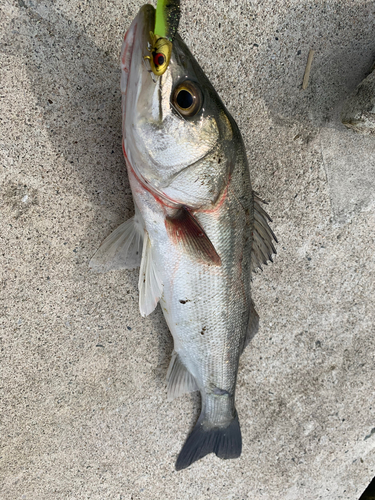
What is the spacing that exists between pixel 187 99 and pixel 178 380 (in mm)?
1409

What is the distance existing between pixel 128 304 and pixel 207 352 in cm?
51

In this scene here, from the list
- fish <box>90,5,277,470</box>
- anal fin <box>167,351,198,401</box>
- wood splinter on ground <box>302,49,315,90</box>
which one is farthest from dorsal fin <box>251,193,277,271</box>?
wood splinter on ground <box>302,49,315,90</box>

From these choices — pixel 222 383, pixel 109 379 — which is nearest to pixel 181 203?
pixel 222 383

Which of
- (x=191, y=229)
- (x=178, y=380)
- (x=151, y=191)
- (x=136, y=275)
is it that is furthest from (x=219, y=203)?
(x=178, y=380)

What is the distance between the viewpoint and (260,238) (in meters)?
1.62

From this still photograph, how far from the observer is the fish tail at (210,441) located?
6.06 ft

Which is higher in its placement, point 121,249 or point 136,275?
point 121,249

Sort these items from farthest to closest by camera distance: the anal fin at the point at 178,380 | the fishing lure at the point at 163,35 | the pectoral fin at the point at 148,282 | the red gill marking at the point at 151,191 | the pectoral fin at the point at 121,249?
the anal fin at the point at 178,380
the pectoral fin at the point at 121,249
the pectoral fin at the point at 148,282
the red gill marking at the point at 151,191
the fishing lure at the point at 163,35

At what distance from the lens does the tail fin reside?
185 cm

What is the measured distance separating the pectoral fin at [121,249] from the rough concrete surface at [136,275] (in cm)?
8

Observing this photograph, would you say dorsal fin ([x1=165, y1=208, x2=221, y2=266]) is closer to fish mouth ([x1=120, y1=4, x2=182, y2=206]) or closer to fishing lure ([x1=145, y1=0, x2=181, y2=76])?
fish mouth ([x1=120, y1=4, x2=182, y2=206])

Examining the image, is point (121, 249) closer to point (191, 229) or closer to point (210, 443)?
point (191, 229)

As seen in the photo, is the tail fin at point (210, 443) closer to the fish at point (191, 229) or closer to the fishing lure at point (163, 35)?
the fish at point (191, 229)

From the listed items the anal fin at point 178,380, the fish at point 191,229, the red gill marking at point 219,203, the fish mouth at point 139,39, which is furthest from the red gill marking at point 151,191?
the anal fin at point 178,380
